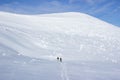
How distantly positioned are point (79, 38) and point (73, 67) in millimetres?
9533

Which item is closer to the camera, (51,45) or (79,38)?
(51,45)

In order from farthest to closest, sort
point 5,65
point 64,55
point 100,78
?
point 64,55
point 5,65
point 100,78

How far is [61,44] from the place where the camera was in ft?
71.7


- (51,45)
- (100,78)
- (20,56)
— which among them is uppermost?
(51,45)

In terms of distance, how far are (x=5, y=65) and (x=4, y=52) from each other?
241 centimetres

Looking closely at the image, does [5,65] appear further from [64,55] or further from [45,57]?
[64,55]

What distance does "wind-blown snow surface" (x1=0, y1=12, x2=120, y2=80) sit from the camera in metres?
13.4

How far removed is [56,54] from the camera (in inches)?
760

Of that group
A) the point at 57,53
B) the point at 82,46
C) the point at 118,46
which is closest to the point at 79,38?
the point at 82,46

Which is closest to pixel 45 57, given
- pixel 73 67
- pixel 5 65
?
pixel 73 67

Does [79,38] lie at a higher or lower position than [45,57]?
higher

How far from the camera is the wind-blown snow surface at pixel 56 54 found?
1344 cm

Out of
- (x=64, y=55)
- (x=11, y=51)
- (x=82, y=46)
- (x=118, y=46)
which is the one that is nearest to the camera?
(x=11, y=51)

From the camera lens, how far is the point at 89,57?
64.4 ft
